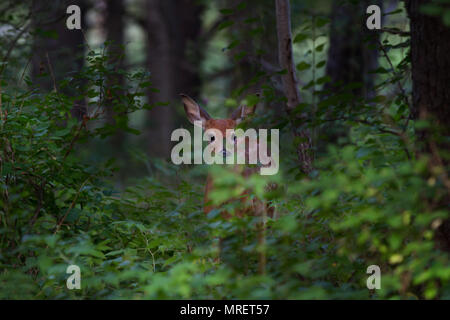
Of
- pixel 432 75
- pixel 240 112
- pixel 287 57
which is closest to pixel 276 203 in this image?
pixel 287 57

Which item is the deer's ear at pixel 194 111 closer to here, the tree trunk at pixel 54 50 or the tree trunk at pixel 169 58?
the tree trunk at pixel 54 50

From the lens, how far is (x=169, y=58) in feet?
59.3

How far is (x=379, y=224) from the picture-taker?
3914 mm

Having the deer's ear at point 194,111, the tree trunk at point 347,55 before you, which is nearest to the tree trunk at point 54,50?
the deer's ear at point 194,111

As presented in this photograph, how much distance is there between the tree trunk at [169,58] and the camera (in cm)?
1741

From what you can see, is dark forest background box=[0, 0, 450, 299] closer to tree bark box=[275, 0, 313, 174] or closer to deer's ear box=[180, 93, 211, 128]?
tree bark box=[275, 0, 313, 174]

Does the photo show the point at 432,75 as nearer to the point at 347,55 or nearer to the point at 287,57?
the point at 287,57

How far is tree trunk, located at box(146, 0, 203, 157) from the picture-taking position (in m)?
17.4

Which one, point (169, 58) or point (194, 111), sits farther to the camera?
point (169, 58)

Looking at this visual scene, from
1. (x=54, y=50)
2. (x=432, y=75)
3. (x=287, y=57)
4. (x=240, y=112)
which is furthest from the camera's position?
(x=54, y=50)

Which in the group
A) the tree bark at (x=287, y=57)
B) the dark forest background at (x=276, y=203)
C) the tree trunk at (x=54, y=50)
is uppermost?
the tree trunk at (x=54, y=50)

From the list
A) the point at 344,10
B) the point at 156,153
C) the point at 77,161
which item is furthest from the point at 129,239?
the point at 156,153
